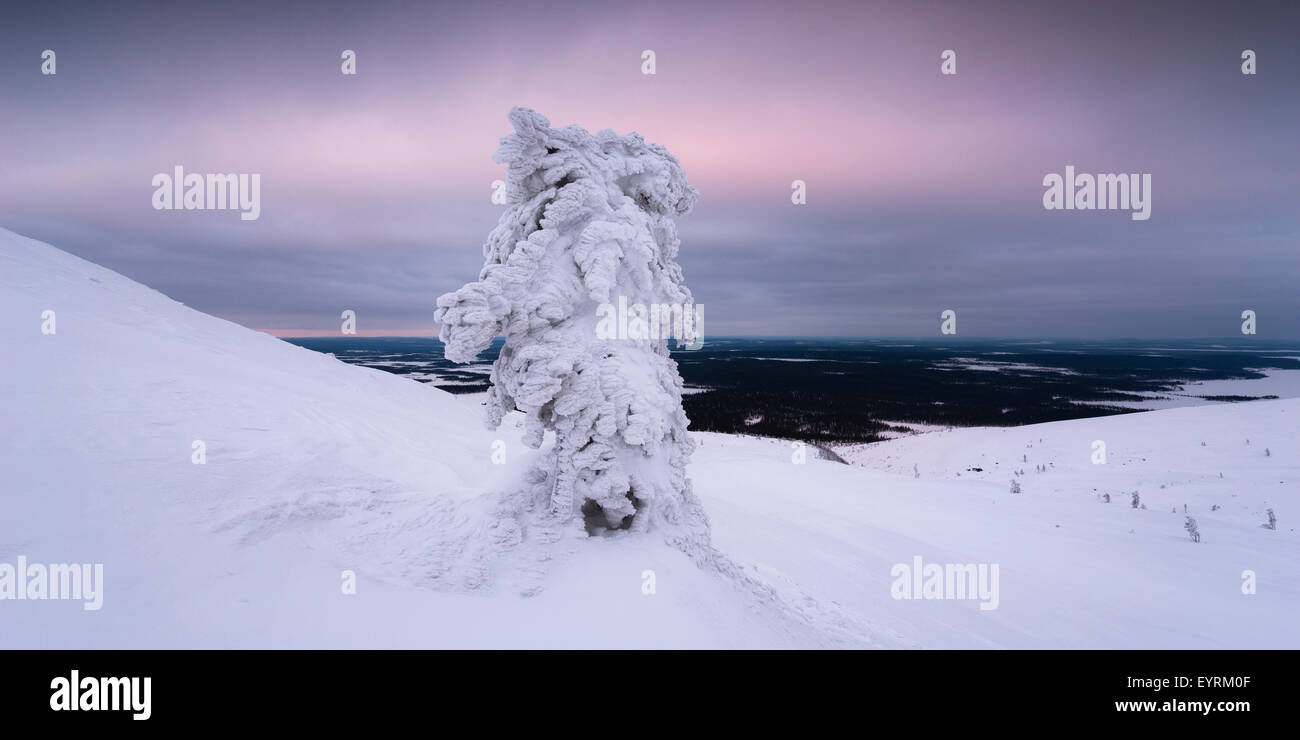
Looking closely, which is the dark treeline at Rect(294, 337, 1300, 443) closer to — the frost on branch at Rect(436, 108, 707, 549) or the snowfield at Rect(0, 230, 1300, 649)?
the snowfield at Rect(0, 230, 1300, 649)

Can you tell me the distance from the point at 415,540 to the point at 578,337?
2.40 m

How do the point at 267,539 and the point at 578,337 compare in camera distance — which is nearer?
the point at 267,539

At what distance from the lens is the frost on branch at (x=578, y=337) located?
492cm

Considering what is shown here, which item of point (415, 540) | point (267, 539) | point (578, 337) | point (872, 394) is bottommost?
point (872, 394)

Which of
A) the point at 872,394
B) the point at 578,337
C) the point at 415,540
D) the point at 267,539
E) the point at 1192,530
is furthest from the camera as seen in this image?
the point at 872,394

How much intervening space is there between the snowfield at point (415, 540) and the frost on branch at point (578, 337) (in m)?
0.52

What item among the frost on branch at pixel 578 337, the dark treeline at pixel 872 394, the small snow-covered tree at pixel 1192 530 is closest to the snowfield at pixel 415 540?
the small snow-covered tree at pixel 1192 530

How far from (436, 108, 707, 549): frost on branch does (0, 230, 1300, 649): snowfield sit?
525 millimetres

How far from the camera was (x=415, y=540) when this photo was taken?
451cm

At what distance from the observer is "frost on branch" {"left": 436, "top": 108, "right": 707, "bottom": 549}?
4922 millimetres

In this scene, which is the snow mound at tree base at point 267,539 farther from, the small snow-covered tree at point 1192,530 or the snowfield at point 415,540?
the small snow-covered tree at point 1192,530

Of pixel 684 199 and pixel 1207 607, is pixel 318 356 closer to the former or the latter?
pixel 684 199

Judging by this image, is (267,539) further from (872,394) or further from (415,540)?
(872,394)

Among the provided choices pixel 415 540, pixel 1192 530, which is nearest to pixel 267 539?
pixel 415 540
